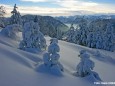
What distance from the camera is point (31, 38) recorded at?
34.8m

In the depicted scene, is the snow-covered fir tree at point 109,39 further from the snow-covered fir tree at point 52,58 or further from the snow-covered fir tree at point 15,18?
the snow-covered fir tree at point 52,58

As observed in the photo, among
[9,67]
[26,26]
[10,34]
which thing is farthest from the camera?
[10,34]

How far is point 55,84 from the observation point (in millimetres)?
20469

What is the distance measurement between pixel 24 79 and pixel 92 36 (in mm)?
45654

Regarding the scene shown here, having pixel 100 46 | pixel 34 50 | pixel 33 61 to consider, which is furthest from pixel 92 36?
pixel 33 61

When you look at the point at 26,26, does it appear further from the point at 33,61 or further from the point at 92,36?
the point at 92,36

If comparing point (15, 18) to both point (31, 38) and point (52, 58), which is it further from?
point (52, 58)

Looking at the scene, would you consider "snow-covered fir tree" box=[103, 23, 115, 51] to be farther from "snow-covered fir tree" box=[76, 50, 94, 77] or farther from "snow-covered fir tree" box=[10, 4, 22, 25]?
"snow-covered fir tree" box=[76, 50, 94, 77]

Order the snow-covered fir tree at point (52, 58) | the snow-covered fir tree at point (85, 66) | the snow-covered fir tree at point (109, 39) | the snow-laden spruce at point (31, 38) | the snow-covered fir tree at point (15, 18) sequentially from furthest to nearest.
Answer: the snow-covered fir tree at point (15, 18), the snow-covered fir tree at point (109, 39), the snow-laden spruce at point (31, 38), the snow-covered fir tree at point (85, 66), the snow-covered fir tree at point (52, 58)

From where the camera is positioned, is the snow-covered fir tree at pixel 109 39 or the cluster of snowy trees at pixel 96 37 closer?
the snow-covered fir tree at pixel 109 39

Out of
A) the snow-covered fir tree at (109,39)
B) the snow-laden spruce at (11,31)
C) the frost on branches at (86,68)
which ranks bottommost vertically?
the snow-covered fir tree at (109,39)

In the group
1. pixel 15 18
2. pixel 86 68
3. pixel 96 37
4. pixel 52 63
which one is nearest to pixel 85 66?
pixel 86 68

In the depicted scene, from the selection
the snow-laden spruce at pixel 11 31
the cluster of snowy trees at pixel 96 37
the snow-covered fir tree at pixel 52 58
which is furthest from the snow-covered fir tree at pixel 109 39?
the snow-covered fir tree at pixel 52 58

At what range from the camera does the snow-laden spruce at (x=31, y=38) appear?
113ft
